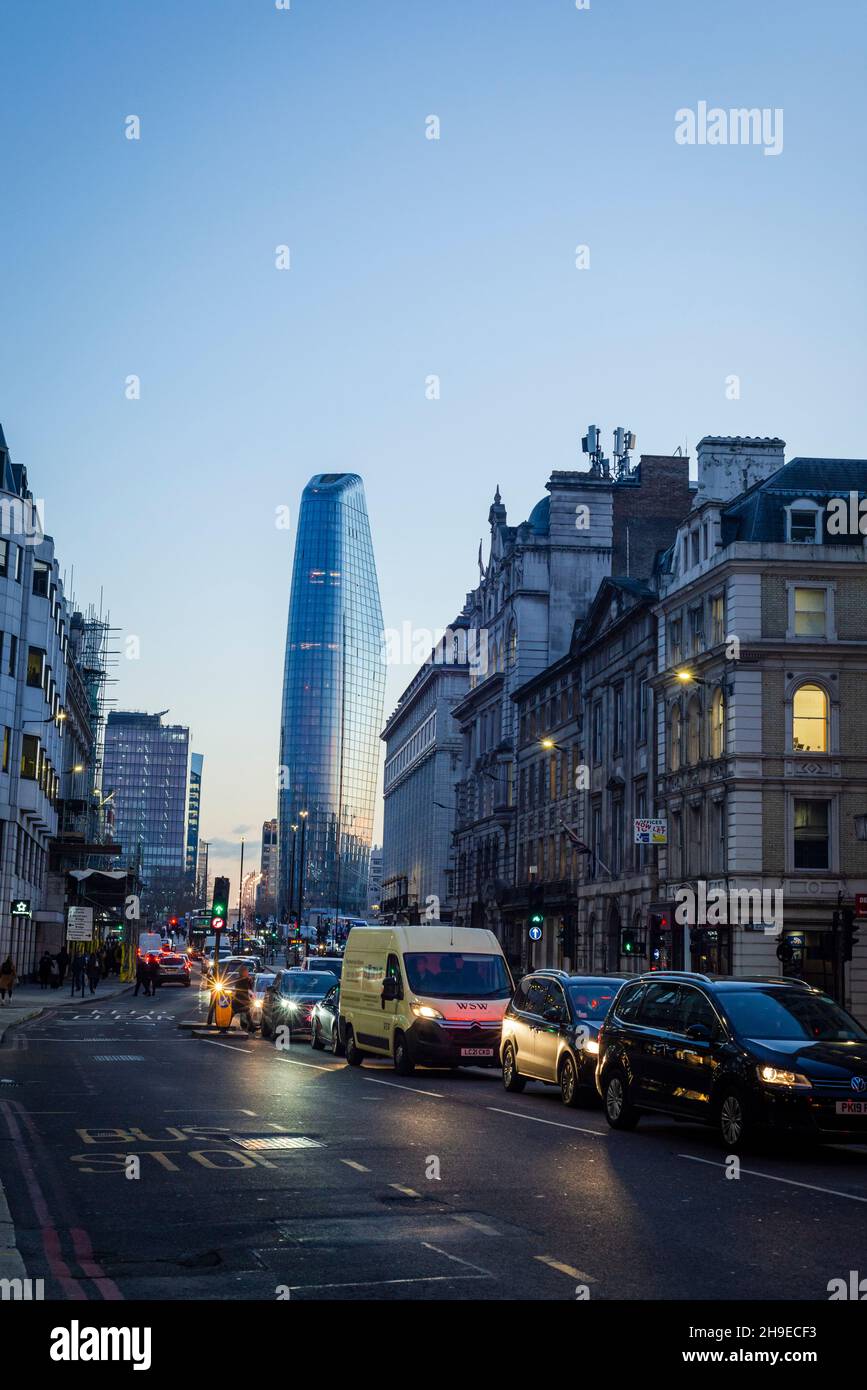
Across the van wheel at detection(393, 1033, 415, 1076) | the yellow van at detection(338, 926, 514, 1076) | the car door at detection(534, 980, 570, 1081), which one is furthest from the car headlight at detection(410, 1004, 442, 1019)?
the car door at detection(534, 980, 570, 1081)

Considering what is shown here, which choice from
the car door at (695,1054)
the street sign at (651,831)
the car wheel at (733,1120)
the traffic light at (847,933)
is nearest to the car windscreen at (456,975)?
the car door at (695,1054)

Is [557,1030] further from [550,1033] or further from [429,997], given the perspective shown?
[429,997]

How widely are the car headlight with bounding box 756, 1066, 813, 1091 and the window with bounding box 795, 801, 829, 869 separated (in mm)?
32242

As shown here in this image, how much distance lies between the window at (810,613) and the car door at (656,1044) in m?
31.0

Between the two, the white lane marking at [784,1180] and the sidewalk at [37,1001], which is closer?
the white lane marking at [784,1180]

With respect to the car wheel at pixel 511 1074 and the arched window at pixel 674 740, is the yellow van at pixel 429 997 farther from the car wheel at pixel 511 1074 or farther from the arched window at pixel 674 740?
the arched window at pixel 674 740

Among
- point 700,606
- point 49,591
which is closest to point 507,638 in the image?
point 49,591

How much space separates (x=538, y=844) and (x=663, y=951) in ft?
83.1

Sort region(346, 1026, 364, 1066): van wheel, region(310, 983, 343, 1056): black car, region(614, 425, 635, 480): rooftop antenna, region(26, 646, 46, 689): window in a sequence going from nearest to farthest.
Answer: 1. region(346, 1026, 364, 1066): van wheel
2. region(310, 983, 343, 1056): black car
3. region(26, 646, 46, 689): window
4. region(614, 425, 635, 480): rooftop antenna

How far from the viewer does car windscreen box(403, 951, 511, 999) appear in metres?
27.1

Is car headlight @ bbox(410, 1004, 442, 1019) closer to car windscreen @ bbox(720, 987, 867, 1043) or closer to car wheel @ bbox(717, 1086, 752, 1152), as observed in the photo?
car windscreen @ bbox(720, 987, 867, 1043)

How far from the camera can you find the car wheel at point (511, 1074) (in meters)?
23.8

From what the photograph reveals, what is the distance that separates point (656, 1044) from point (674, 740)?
117 ft

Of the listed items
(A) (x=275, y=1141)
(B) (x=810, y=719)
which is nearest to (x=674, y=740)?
(B) (x=810, y=719)
